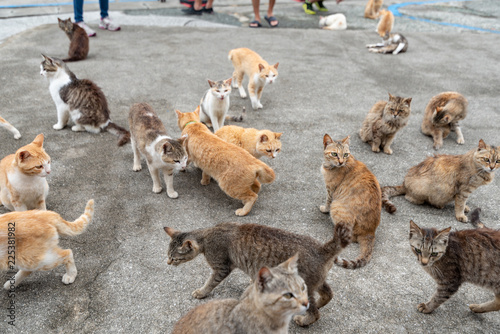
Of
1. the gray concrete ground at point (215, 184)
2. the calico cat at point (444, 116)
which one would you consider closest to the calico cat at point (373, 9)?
the gray concrete ground at point (215, 184)

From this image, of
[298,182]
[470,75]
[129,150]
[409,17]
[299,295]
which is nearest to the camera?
[299,295]

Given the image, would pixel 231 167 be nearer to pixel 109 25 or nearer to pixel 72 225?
pixel 72 225

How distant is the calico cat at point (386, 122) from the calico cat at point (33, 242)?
4.22m

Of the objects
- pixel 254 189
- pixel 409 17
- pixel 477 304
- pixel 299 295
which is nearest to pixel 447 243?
pixel 477 304

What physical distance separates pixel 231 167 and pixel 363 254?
5.33ft

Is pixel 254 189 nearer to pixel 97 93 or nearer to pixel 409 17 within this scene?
pixel 97 93

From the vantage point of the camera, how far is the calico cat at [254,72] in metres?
5.98

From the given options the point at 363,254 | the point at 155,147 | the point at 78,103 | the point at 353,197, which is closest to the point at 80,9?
the point at 78,103

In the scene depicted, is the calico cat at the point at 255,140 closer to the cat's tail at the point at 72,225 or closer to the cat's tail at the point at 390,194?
the cat's tail at the point at 390,194

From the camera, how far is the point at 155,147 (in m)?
3.96

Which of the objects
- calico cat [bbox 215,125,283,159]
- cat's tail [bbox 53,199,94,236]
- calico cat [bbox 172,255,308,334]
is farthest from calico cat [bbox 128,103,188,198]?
calico cat [bbox 172,255,308,334]

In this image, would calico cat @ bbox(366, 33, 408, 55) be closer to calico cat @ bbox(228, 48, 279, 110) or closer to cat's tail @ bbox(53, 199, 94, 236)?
calico cat @ bbox(228, 48, 279, 110)

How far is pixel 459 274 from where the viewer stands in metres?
2.79

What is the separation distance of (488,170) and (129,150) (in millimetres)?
4629
